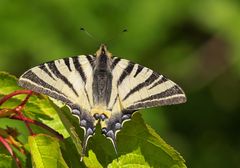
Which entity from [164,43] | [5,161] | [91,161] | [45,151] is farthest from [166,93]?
[164,43]

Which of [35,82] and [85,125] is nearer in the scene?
[85,125]

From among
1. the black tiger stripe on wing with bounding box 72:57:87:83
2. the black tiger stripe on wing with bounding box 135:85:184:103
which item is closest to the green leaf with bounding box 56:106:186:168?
the black tiger stripe on wing with bounding box 135:85:184:103

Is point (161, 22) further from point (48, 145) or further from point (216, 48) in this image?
point (48, 145)

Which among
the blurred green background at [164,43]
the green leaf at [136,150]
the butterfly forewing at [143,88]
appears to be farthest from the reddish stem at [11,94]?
the blurred green background at [164,43]

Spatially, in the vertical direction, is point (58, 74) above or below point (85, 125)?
above

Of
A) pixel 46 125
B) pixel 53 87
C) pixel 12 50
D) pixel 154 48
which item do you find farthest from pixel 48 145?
pixel 154 48

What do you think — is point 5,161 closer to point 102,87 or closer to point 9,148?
point 9,148

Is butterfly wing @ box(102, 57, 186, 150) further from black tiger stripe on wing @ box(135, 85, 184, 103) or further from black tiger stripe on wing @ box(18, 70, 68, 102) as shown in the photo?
black tiger stripe on wing @ box(18, 70, 68, 102)
